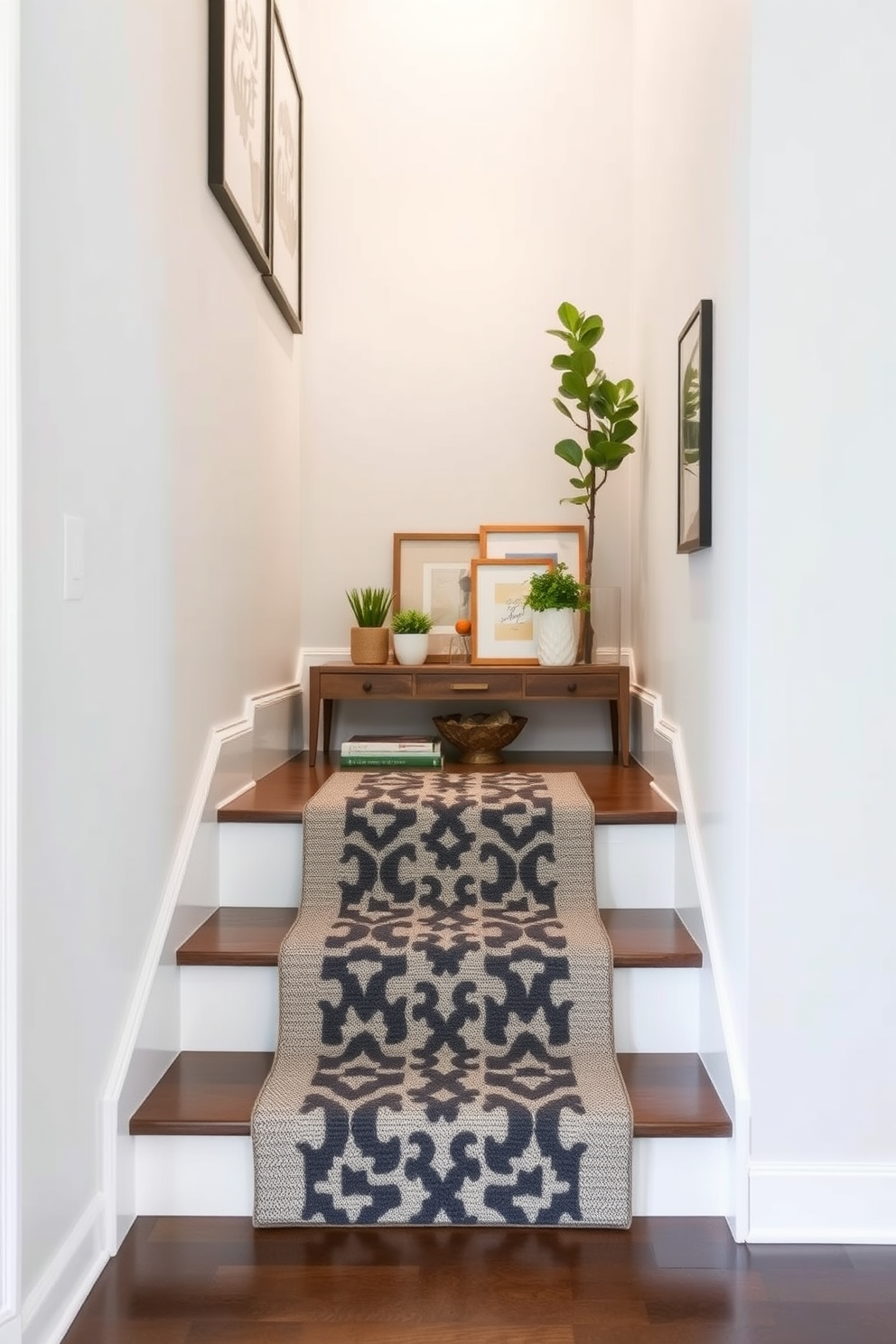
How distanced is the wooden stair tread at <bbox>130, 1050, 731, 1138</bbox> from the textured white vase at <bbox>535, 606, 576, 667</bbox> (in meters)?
1.48

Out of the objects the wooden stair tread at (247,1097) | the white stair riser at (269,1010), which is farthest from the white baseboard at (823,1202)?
the white stair riser at (269,1010)

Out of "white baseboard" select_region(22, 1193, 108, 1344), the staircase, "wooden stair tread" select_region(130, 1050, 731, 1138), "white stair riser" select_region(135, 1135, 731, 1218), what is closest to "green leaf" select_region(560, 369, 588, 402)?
the staircase

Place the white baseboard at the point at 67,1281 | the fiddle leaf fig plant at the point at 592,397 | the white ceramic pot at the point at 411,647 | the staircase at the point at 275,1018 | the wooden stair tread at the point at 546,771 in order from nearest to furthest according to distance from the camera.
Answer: the white baseboard at the point at 67,1281, the staircase at the point at 275,1018, the wooden stair tread at the point at 546,771, the fiddle leaf fig plant at the point at 592,397, the white ceramic pot at the point at 411,647

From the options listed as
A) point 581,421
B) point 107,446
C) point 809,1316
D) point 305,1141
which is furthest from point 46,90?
point 581,421

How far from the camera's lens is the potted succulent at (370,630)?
3561 mm

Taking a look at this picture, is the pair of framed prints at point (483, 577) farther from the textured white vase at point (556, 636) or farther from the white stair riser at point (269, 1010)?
the white stair riser at point (269, 1010)

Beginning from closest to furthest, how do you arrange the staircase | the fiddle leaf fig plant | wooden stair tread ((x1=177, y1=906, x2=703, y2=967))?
the staircase
wooden stair tread ((x1=177, y1=906, x2=703, y2=967))
the fiddle leaf fig plant

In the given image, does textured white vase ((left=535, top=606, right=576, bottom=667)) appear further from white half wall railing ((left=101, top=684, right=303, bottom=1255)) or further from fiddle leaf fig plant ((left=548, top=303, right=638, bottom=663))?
white half wall railing ((left=101, top=684, right=303, bottom=1255))

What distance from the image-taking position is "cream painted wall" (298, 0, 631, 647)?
386 centimetres

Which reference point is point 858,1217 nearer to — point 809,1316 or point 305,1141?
point 809,1316

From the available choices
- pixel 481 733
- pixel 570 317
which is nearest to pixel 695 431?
pixel 570 317

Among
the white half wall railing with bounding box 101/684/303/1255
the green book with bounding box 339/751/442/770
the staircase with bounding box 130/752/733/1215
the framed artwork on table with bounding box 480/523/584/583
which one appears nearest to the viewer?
the white half wall railing with bounding box 101/684/303/1255

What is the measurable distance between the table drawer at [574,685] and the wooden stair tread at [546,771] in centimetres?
21

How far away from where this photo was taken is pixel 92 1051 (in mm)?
1749
